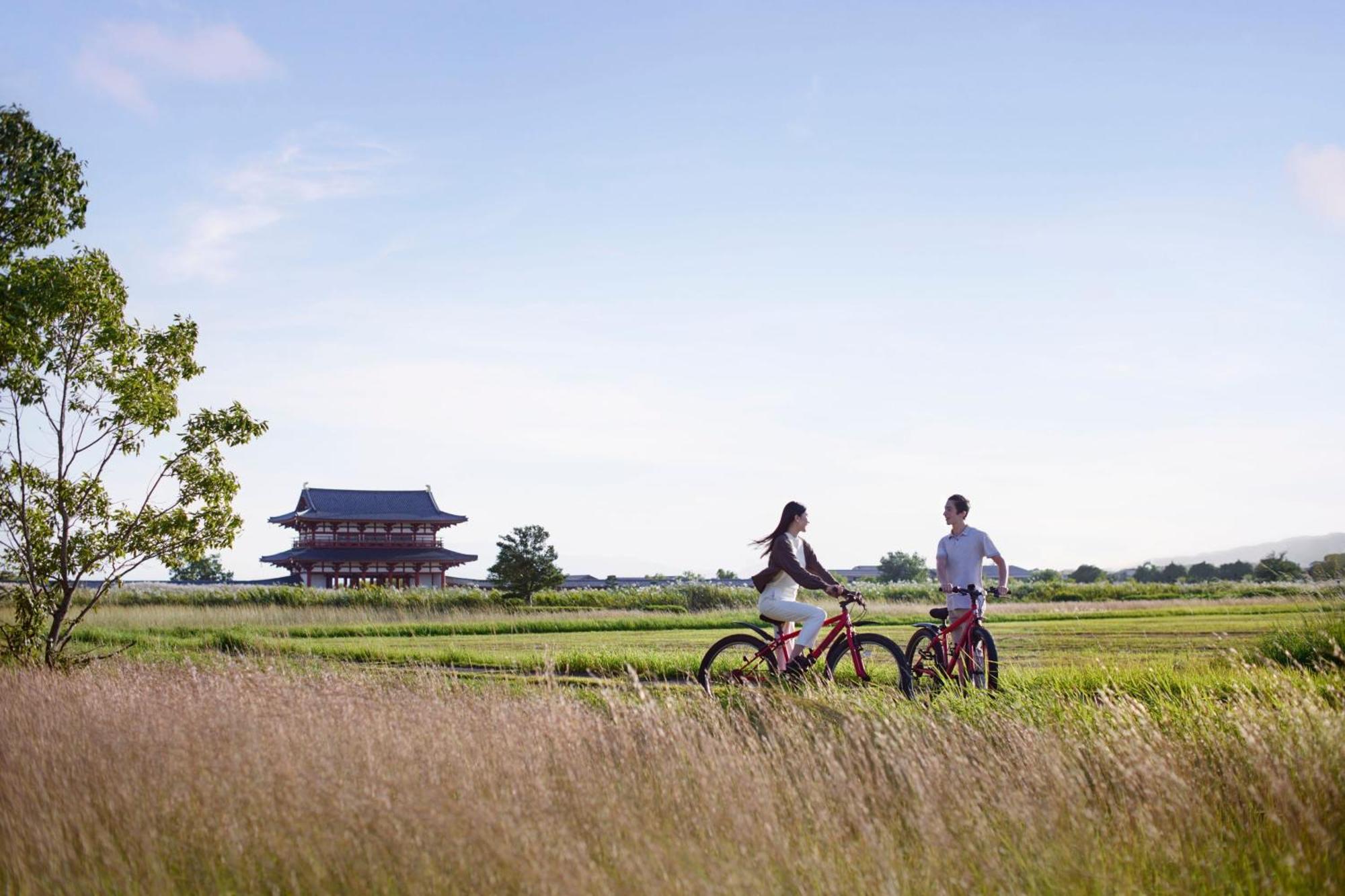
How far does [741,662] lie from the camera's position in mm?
9977

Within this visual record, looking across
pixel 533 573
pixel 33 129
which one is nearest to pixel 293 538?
pixel 533 573

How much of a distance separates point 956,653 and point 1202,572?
224ft

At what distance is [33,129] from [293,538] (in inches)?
2122

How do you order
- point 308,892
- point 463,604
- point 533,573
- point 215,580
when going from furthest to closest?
point 215,580
point 533,573
point 463,604
point 308,892

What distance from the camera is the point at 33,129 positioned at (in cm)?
1352

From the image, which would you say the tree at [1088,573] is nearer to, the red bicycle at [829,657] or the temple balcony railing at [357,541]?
the temple balcony railing at [357,541]

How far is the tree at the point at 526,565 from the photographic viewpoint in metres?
44.2

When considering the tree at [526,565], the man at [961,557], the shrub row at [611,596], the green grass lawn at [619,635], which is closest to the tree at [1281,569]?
the shrub row at [611,596]

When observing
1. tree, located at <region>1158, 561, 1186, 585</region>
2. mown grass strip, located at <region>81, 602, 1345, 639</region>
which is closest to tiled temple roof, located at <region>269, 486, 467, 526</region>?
mown grass strip, located at <region>81, 602, 1345, 639</region>

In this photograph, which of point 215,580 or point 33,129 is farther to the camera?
point 215,580

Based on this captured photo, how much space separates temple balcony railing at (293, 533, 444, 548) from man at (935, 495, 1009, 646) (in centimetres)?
5426

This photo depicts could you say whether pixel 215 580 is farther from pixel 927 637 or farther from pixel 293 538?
pixel 927 637

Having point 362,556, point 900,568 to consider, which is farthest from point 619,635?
point 900,568

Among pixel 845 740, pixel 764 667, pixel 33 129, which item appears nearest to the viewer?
pixel 845 740
